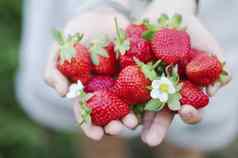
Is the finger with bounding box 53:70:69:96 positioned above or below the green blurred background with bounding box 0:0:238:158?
above

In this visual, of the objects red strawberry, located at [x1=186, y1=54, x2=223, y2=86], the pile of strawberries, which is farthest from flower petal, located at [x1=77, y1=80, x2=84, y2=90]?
red strawberry, located at [x1=186, y1=54, x2=223, y2=86]

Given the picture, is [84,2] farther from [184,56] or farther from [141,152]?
[141,152]

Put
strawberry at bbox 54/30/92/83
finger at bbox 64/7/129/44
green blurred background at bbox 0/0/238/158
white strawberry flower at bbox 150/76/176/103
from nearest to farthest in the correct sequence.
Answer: white strawberry flower at bbox 150/76/176/103 → strawberry at bbox 54/30/92/83 → finger at bbox 64/7/129/44 → green blurred background at bbox 0/0/238/158

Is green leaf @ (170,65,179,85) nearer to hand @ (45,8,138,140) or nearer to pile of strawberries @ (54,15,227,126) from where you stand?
pile of strawberries @ (54,15,227,126)

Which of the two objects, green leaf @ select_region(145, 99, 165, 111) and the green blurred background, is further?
the green blurred background

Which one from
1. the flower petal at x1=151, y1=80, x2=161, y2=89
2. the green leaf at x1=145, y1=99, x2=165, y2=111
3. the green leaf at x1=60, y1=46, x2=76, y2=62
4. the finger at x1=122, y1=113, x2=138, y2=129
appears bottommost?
the finger at x1=122, y1=113, x2=138, y2=129

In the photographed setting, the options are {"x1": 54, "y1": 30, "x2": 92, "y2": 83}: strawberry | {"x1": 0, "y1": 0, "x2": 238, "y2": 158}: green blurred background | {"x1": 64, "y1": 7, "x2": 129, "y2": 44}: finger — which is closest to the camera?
{"x1": 54, "y1": 30, "x2": 92, "y2": 83}: strawberry

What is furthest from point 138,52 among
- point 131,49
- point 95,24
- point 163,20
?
point 95,24
